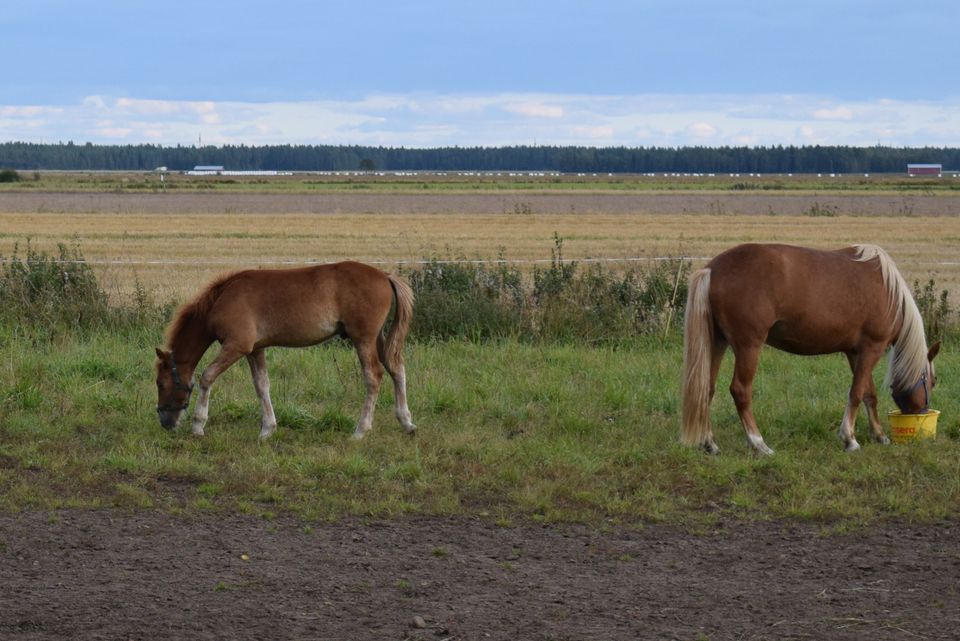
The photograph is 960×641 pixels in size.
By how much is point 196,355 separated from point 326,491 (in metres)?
2.29

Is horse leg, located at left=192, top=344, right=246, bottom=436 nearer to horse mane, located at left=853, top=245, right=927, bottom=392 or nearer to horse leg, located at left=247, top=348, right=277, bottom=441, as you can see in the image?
horse leg, located at left=247, top=348, right=277, bottom=441

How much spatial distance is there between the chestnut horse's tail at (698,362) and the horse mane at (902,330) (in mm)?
1357

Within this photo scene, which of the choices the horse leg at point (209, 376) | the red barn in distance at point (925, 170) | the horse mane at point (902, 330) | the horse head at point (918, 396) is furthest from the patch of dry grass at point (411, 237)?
the red barn in distance at point (925, 170)

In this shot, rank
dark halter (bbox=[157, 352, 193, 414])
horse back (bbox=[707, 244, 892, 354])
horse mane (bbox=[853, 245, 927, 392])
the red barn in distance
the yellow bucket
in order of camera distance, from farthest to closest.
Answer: the red barn in distance
dark halter (bbox=[157, 352, 193, 414])
the yellow bucket
horse mane (bbox=[853, 245, 927, 392])
horse back (bbox=[707, 244, 892, 354])

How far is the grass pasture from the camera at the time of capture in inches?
289

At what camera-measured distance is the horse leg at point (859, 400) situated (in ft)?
28.3

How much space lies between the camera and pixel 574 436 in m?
9.05

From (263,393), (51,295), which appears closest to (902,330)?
Answer: (263,393)

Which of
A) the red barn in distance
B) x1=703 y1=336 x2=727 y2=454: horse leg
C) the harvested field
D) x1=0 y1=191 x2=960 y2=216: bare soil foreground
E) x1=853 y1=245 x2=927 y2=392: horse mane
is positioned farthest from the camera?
the red barn in distance

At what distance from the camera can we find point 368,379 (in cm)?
896

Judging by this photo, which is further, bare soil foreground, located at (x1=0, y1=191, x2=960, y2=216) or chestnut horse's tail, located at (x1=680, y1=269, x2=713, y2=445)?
bare soil foreground, located at (x1=0, y1=191, x2=960, y2=216)

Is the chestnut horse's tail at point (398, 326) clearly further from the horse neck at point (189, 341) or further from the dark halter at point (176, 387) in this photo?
the dark halter at point (176, 387)

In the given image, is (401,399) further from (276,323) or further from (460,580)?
(460,580)

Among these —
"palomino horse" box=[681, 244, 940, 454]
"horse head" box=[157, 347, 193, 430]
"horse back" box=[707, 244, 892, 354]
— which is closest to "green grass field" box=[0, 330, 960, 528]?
"horse head" box=[157, 347, 193, 430]
